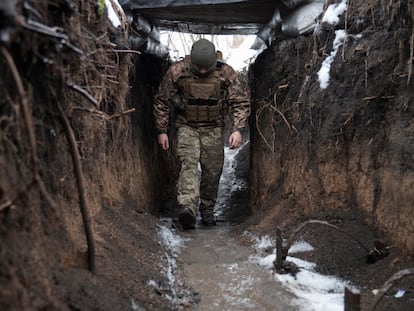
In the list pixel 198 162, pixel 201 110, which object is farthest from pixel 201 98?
pixel 198 162

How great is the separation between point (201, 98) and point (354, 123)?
220 cm

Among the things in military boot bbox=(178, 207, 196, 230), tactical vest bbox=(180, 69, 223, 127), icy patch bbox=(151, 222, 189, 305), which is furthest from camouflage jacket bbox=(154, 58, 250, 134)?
icy patch bbox=(151, 222, 189, 305)

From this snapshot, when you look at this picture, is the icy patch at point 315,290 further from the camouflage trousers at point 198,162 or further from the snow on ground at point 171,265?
the camouflage trousers at point 198,162

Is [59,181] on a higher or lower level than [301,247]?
higher

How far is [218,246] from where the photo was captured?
4.34 metres

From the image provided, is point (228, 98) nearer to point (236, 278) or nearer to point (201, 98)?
point (201, 98)

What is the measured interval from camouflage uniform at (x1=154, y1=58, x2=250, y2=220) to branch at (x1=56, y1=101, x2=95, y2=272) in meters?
3.03

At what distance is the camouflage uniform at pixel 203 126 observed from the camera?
18.0 feet

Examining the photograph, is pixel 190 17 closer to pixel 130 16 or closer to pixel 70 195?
pixel 130 16

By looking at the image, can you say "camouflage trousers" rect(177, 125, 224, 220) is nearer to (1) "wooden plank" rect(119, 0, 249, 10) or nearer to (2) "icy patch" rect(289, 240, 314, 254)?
(1) "wooden plank" rect(119, 0, 249, 10)

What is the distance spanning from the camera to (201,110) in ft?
18.1

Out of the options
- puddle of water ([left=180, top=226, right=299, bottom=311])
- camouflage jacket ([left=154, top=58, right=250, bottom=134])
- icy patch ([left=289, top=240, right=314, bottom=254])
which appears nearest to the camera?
Result: puddle of water ([left=180, top=226, right=299, bottom=311])

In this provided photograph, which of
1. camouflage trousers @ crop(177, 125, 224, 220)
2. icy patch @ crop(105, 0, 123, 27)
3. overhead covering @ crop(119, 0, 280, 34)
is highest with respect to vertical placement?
overhead covering @ crop(119, 0, 280, 34)

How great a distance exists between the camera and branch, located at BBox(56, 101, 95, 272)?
2119 mm
